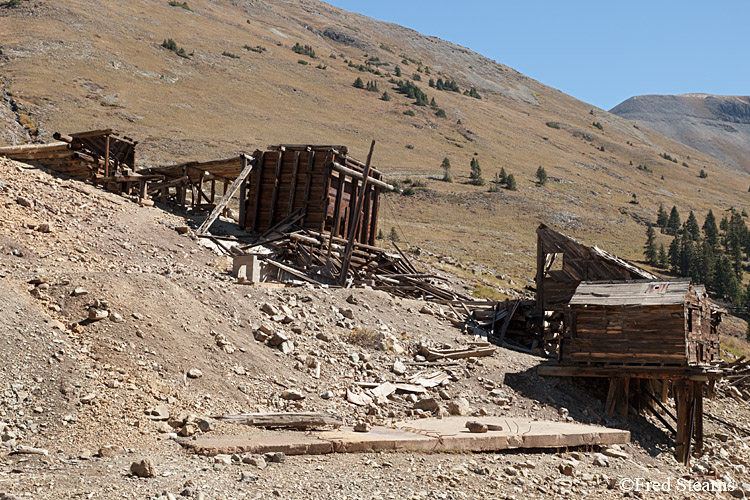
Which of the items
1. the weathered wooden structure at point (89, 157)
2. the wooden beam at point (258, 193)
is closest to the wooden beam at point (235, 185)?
the wooden beam at point (258, 193)

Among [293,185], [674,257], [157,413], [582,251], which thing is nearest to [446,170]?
[674,257]

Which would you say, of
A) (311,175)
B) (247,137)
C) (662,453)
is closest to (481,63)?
(247,137)

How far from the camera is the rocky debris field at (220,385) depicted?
9.08 m

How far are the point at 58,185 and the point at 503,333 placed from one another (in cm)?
1621

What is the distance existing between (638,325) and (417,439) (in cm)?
970

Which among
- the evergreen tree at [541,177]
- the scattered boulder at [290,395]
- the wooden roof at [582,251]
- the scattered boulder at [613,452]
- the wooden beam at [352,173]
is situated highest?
the evergreen tree at [541,177]

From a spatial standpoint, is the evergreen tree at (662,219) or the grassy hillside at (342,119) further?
the evergreen tree at (662,219)

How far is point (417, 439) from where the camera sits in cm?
1112

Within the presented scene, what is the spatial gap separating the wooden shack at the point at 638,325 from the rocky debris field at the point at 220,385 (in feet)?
4.43

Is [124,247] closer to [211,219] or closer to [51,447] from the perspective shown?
[211,219]

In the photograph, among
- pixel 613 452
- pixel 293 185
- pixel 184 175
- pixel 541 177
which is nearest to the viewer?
pixel 613 452

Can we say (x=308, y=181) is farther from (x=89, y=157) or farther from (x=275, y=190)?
(x=89, y=157)

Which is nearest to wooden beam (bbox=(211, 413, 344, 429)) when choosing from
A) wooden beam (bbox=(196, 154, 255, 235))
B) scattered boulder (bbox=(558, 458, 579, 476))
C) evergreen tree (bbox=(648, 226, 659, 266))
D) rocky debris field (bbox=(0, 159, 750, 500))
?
rocky debris field (bbox=(0, 159, 750, 500))

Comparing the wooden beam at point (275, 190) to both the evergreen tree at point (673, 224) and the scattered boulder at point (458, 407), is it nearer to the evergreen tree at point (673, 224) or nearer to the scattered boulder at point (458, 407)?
the scattered boulder at point (458, 407)
